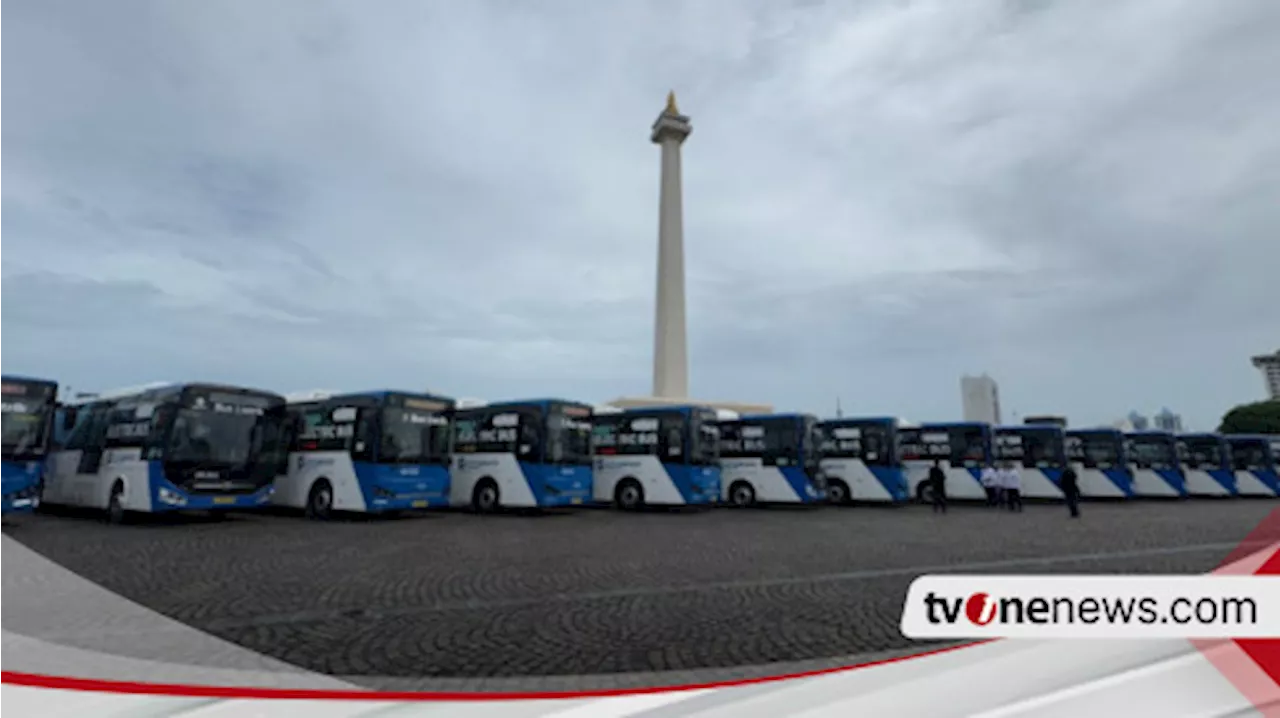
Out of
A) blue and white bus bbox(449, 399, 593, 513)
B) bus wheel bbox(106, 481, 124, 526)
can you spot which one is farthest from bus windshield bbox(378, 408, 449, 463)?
bus wheel bbox(106, 481, 124, 526)

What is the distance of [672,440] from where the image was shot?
16594 mm

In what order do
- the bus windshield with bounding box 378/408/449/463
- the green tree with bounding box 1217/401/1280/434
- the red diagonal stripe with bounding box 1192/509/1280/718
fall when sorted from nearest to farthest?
the red diagonal stripe with bounding box 1192/509/1280/718, the bus windshield with bounding box 378/408/449/463, the green tree with bounding box 1217/401/1280/434

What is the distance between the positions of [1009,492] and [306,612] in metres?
17.3

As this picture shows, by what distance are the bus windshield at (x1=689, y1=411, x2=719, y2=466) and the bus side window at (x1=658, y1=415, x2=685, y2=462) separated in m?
0.24

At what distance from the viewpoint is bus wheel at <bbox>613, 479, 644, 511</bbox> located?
1694 cm

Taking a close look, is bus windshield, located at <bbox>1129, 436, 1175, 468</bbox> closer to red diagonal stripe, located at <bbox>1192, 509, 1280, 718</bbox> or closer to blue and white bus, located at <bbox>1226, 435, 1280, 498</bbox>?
blue and white bus, located at <bbox>1226, 435, 1280, 498</bbox>

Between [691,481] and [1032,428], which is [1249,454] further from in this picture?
[691,481]

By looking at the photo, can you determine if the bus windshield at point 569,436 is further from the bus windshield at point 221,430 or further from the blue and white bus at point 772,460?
the bus windshield at point 221,430

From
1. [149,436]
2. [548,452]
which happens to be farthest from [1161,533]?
[149,436]

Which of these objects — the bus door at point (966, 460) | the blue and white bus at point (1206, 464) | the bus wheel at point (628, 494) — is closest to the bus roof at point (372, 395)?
the bus wheel at point (628, 494)

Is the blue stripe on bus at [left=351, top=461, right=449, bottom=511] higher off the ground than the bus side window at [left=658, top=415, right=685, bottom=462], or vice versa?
the bus side window at [left=658, top=415, right=685, bottom=462]

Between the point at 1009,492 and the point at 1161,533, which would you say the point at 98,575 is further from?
the point at 1009,492

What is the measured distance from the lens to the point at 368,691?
3.37 m

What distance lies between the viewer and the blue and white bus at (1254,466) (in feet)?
81.2
